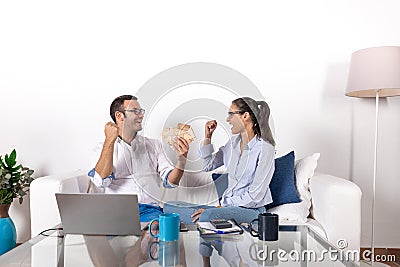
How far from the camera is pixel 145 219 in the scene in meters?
2.19

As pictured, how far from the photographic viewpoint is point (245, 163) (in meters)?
2.23

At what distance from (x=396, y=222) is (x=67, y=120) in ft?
7.05

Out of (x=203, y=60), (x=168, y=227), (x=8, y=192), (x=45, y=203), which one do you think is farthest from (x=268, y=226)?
(x=8, y=192)

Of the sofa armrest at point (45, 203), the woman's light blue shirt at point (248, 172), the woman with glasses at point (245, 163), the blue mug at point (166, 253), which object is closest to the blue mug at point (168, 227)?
the blue mug at point (166, 253)

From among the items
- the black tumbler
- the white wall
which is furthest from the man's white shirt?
the black tumbler

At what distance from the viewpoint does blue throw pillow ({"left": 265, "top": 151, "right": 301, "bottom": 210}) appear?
2.35m

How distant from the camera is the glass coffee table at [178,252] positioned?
4.17 ft

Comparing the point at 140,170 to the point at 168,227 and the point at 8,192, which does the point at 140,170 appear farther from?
the point at 168,227

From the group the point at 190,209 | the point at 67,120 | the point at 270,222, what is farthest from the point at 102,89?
the point at 270,222

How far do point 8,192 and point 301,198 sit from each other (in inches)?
63.3

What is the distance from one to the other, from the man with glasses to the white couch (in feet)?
0.26

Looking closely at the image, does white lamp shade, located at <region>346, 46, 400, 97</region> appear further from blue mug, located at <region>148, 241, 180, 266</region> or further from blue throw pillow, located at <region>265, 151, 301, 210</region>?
blue mug, located at <region>148, 241, 180, 266</region>

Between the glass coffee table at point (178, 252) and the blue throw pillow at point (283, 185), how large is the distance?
2.41ft

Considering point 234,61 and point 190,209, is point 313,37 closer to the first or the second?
point 234,61
